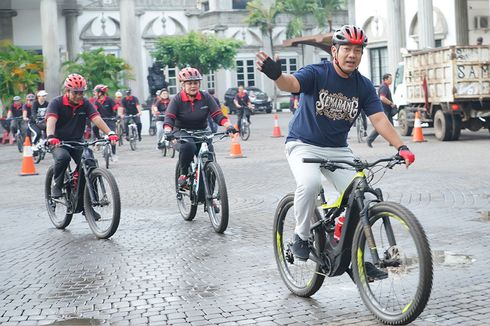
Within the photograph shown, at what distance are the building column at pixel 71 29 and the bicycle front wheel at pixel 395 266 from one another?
4651cm

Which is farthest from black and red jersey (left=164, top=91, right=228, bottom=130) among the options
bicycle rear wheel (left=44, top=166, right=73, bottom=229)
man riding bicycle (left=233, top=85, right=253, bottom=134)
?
man riding bicycle (left=233, top=85, right=253, bottom=134)

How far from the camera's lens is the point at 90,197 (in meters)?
10.4

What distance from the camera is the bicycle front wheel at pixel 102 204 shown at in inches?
388

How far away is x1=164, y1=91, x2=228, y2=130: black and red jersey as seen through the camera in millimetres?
10977

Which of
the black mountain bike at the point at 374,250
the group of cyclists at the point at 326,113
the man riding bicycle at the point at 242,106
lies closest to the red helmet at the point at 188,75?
the group of cyclists at the point at 326,113

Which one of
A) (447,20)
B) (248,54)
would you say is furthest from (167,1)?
(447,20)

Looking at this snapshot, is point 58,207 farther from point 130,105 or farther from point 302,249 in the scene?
point 130,105

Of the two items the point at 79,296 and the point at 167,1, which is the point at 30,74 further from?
the point at 79,296

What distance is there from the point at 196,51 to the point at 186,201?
1887 inches

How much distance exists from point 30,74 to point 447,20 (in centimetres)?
1700

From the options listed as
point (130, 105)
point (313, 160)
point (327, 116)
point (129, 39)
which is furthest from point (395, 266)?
point (129, 39)

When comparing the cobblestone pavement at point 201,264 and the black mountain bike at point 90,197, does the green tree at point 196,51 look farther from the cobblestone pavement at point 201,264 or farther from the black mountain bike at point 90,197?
the black mountain bike at point 90,197

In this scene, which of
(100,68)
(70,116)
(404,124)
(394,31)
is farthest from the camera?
(100,68)

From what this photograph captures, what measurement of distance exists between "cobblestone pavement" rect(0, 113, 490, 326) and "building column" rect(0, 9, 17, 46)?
3370 cm
